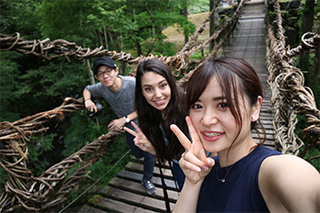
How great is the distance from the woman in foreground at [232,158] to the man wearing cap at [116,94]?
1310 mm

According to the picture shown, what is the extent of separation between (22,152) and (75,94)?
17.8ft

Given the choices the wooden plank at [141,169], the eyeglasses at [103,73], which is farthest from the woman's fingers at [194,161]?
the wooden plank at [141,169]

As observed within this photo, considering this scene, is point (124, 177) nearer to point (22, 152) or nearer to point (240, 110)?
point (22, 152)

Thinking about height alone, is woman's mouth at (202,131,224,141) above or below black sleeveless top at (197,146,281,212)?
above

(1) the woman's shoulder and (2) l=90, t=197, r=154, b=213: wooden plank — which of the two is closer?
(1) the woman's shoulder

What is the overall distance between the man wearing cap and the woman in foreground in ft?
4.30

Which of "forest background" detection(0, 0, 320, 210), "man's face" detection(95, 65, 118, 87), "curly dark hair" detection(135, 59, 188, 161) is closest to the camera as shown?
"curly dark hair" detection(135, 59, 188, 161)

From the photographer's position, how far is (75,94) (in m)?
6.34

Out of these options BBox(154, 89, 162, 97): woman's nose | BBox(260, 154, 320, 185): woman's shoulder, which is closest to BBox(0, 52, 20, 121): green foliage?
BBox(154, 89, 162, 97): woman's nose

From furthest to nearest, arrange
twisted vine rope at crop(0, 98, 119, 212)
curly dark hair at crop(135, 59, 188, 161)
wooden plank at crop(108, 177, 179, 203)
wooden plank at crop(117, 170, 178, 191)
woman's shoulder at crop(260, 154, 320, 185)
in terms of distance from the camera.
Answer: wooden plank at crop(117, 170, 178, 191)
wooden plank at crop(108, 177, 179, 203)
curly dark hair at crop(135, 59, 188, 161)
twisted vine rope at crop(0, 98, 119, 212)
woman's shoulder at crop(260, 154, 320, 185)

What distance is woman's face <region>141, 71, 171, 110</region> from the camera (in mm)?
1499

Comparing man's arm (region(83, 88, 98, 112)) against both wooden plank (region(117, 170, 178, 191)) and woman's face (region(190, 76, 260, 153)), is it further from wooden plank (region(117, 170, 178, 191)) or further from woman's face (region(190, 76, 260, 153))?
woman's face (region(190, 76, 260, 153))

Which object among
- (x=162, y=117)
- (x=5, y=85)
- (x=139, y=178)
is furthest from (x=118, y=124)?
(x=5, y=85)

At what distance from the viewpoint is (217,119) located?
0.66m
